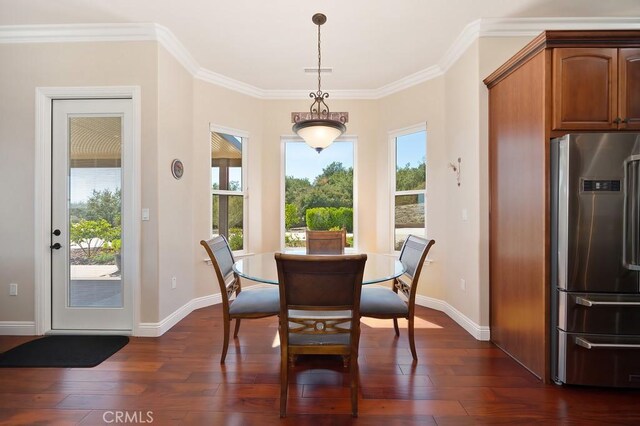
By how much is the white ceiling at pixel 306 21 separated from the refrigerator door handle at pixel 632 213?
1.59m

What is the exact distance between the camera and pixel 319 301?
5.32ft

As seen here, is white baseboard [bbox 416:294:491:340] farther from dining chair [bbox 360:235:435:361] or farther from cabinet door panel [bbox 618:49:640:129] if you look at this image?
cabinet door panel [bbox 618:49:640:129]

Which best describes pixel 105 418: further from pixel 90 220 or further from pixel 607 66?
pixel 607 66

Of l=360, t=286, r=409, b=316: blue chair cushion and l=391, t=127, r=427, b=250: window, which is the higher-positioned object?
l=391, t=127, r=427, b=250: window

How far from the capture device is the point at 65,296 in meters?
2.88

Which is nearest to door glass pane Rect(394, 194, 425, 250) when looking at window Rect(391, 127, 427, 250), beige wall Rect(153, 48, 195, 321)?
window Rect(391, 127, 427, 250)

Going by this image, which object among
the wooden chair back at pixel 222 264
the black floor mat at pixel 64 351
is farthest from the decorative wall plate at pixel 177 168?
the black floor mat at pixel 64 351

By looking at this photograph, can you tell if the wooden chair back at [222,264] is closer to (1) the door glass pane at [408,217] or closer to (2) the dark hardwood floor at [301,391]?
(2) the dark hardwood floor at [301,391]

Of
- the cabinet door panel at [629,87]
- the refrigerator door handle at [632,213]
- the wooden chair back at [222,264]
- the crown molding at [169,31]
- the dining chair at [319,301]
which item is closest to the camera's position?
the dining chair at [319,301]

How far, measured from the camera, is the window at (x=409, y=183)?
3.82 metres

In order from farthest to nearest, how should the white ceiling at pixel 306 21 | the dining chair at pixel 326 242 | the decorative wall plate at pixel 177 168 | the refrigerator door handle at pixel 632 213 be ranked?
the dining chair at pixel 326 242 → the decorative wall plate at pixel 177 168 → the white ceiling at pixel 306 21 → the refrigerator door handle at pixel 632 213

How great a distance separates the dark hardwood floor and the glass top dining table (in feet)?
2.38

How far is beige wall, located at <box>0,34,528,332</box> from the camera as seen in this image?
2.83 meters

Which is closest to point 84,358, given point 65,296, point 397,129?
point 65,296
